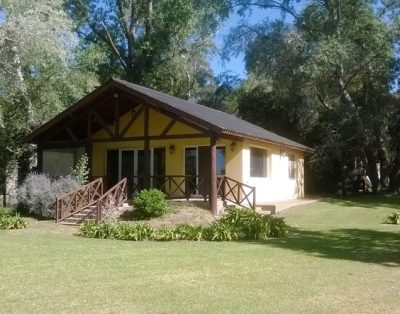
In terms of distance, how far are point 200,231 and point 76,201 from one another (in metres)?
6.49

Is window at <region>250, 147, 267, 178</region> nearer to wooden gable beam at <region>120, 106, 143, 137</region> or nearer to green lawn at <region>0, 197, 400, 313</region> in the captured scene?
wooden gable beam at <region>120, 106, 143, 137</region>

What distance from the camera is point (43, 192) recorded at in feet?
57.0

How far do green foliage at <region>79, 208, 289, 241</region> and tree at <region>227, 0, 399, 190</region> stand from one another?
47.0 ft

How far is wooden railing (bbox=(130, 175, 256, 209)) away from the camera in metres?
18.2

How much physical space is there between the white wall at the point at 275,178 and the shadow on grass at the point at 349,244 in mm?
6229

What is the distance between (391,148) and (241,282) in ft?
77.2

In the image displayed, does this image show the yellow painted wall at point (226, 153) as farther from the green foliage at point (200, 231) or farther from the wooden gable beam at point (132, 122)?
the green foliage at point (200, 231)

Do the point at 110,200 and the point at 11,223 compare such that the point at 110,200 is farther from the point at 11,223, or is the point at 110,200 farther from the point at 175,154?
the point at 175,154

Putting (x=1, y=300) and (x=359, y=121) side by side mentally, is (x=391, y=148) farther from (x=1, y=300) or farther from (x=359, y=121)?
(x=1, y=300)

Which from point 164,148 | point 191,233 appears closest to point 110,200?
point 164,148

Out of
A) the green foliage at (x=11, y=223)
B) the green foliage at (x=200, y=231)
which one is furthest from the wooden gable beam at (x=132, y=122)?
the green foliage at (x=200, y=231)

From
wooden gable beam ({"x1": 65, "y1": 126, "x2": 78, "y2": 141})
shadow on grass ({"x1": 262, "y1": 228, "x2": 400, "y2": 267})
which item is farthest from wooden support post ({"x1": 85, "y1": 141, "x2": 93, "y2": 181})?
shadow on grass ({"x1": 262, "y1": 228, "x2": 400, "y2": 267})

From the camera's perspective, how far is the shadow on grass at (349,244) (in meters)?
9.70

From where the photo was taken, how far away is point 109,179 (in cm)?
2223
